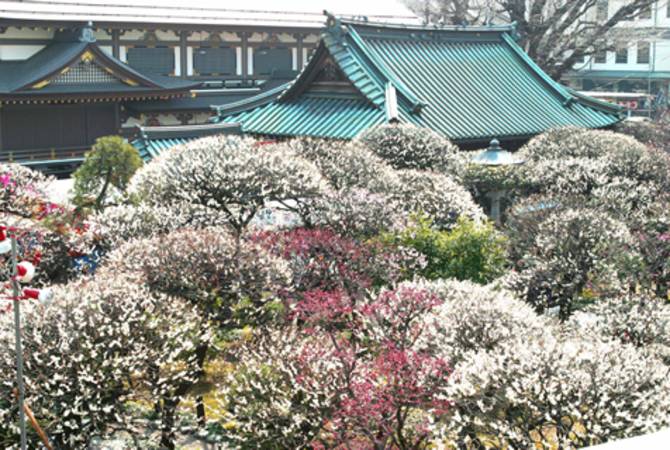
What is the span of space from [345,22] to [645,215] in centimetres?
1065

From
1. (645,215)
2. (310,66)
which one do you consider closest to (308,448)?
(645,215)

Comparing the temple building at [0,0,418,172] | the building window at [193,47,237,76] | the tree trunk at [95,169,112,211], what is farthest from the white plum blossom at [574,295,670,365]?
the building window at [193,47,237,76]

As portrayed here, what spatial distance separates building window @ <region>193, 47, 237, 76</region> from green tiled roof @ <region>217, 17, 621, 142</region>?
56.5 feet

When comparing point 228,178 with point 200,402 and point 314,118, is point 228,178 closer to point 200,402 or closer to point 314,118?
point 200,402

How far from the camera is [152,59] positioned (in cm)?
4103

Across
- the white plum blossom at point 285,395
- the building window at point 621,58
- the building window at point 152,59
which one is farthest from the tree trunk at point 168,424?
the building window at point 621,58

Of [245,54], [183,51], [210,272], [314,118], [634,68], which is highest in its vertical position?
[183,51]

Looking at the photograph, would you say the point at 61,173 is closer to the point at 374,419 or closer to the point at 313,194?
the point at 313,194

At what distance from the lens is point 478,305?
990cm

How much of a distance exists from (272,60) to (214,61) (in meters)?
3.57

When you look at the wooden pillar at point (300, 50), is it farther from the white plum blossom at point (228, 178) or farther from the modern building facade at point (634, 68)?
the white plum blossom at point (228, 178)

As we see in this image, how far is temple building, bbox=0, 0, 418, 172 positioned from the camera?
33562 mm

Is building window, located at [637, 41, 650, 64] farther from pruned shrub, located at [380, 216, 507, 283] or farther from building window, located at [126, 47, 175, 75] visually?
pruned shrub, located at [380, 216, 507, 283]

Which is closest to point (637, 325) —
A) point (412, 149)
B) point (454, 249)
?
point (454, 249)
